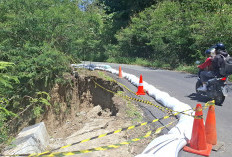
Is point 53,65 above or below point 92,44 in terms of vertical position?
below

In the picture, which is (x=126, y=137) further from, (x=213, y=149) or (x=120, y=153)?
(x=213, y=149)

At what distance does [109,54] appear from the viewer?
27.1 metres

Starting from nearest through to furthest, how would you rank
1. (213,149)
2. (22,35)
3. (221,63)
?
1. (213,149)
2. (221,63)
3. (22,35)

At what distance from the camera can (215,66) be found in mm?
7188

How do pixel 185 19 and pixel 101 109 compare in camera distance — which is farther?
pixel 185 19

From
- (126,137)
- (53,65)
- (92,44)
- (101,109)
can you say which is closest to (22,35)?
(53,65)

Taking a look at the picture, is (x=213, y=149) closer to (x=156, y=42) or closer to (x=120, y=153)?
(x=120, y=153)

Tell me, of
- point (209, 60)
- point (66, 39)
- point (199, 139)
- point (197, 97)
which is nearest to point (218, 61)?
point (209, 60)

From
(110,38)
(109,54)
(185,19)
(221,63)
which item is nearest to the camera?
(221,63)

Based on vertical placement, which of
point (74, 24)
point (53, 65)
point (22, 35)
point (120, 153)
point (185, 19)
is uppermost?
point (185, 19)

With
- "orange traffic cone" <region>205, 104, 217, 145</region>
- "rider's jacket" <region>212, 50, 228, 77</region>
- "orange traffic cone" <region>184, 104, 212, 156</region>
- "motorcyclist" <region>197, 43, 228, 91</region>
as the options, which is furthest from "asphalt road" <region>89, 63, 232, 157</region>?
"rider's jacket" <region>212, 50, 228, 77</region>

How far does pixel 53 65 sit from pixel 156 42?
11.5 metres

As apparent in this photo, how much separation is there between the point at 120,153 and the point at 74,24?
10.4 metres

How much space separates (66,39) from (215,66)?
8498 mm
